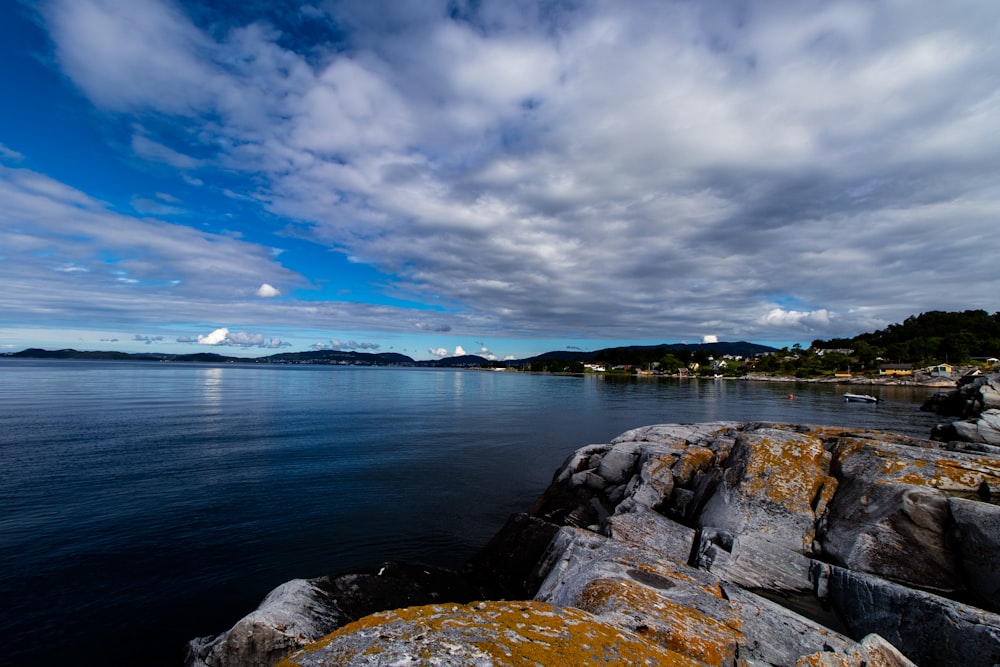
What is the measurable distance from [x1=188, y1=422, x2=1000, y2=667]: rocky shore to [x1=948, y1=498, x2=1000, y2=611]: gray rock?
0.08ft

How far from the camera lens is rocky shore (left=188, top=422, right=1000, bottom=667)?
4480 mm

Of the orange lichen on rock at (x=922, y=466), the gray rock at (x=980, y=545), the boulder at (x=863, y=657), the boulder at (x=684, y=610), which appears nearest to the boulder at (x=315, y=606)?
the boulder at (x=684, y=610)

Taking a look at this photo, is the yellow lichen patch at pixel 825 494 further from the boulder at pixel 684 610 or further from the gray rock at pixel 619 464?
the gray rock at pixel 619 464

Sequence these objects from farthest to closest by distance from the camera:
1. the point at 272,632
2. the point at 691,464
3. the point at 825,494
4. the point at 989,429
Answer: the point at 989,429 → the point at 691,464 → the point at 825,494 → the point at 272,632

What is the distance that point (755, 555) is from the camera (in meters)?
9.48

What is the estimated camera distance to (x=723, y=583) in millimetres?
7336

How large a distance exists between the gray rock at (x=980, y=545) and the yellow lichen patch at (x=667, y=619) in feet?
18.6

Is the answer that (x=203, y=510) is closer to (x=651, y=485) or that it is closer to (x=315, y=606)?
(x=315, y=606)

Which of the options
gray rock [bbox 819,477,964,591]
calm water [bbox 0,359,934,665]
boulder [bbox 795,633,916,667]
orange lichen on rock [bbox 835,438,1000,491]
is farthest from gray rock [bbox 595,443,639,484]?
boulder [bbox 795,633,916,667]

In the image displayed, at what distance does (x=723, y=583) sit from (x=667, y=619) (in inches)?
94.8

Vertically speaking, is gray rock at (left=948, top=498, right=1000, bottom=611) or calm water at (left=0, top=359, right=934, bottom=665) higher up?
gray rock at (left=948, top=498, right=1000, bottom=611)

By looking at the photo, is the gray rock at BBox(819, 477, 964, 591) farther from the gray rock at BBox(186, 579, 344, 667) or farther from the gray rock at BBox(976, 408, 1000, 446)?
the gray rock at BBox(976, 408, 1000, 446)

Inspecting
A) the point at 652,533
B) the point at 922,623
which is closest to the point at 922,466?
the point at 922,623

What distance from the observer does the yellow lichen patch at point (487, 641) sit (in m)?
3.83
